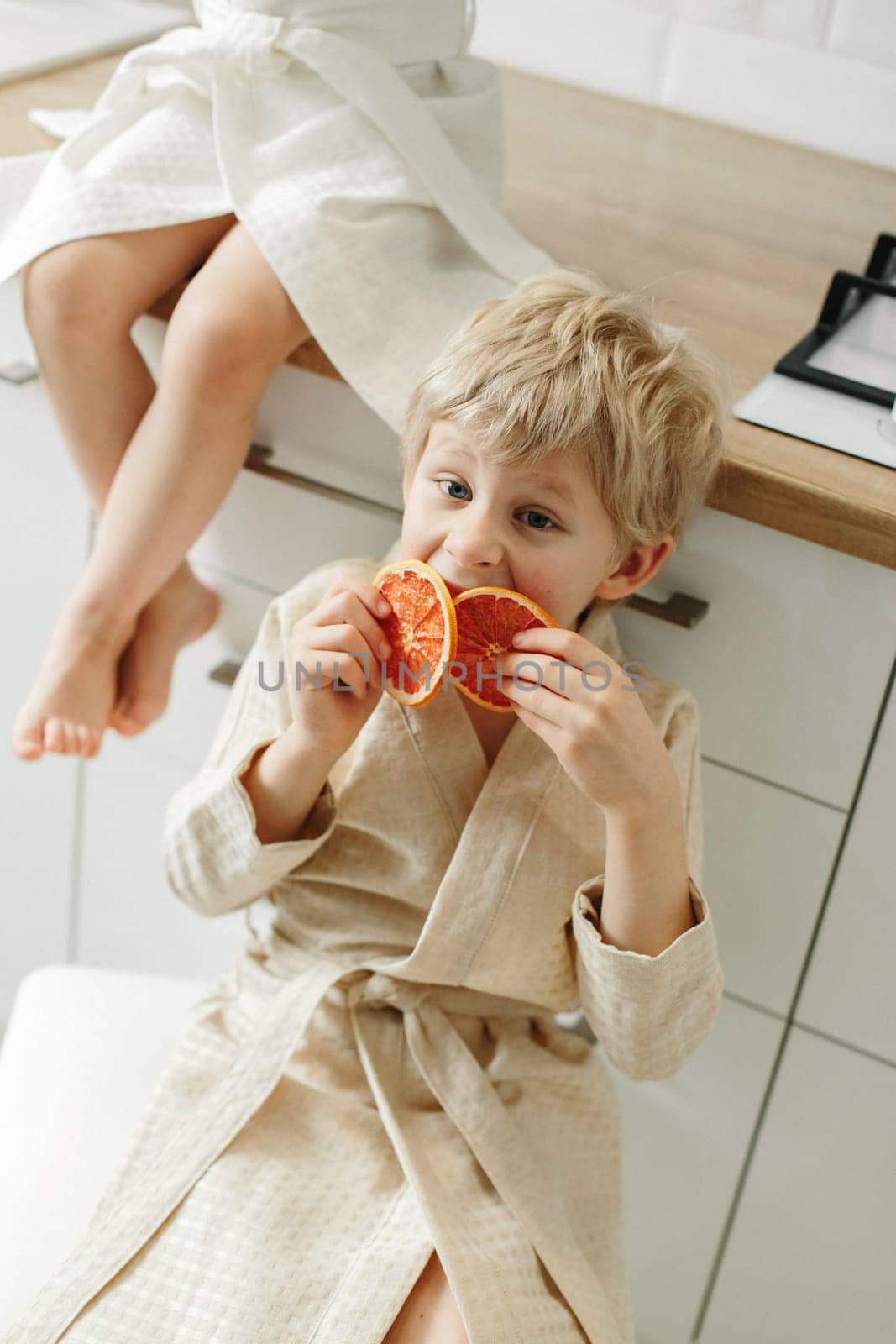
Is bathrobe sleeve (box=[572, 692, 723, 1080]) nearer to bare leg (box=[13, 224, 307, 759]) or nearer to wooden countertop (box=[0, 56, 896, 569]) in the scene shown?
wooden countertop (box=[0, 56, 896, 569])

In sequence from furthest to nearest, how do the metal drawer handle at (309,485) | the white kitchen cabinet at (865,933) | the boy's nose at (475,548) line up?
the metal drawer handle at (309,485) < the white kitchen cabinet at (865,933) < the boy's nose at (475,548)

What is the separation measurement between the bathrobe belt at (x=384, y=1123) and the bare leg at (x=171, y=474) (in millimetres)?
301

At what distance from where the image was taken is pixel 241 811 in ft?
3.31

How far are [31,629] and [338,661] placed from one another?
26.1 inches

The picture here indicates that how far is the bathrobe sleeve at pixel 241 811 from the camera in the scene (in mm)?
1016

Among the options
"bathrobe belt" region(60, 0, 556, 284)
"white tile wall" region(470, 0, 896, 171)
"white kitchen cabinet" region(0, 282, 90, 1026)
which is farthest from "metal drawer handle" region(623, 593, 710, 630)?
"white tile wall" region(470, 0, 896, 171)

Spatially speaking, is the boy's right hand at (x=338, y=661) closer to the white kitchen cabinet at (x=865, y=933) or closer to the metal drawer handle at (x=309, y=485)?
the metal drawer handle at (x=309, y=485)

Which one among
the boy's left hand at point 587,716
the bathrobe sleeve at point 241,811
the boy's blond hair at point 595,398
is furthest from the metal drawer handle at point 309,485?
the boy's left hand at point 587,716

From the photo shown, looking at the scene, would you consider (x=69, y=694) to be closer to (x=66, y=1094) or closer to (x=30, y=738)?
(x=30, y=738)

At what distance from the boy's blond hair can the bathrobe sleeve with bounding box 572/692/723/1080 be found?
0.61 ft

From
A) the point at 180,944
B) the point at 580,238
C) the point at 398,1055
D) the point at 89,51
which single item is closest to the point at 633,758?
the point at 398,1055

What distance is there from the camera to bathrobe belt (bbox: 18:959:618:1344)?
0.91 m

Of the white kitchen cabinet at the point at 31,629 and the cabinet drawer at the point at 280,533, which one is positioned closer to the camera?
the cabinet drawer at the point at 280,533

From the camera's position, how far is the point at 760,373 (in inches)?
45.1
